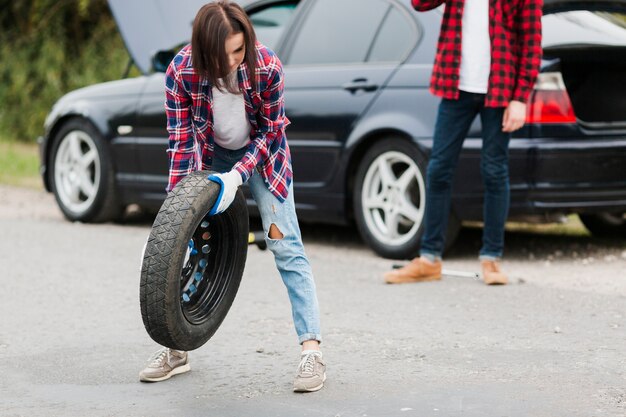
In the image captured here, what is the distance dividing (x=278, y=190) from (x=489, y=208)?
7.62ft

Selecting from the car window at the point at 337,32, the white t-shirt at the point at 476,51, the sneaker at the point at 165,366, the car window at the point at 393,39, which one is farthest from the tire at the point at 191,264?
the car window at the point at 337,32

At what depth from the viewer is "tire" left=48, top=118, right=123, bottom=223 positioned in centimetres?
899

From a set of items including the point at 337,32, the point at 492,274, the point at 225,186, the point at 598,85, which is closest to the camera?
the point at 225,186

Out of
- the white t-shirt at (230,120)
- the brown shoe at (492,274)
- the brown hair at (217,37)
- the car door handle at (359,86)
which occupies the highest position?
the brown hair at (217,37)

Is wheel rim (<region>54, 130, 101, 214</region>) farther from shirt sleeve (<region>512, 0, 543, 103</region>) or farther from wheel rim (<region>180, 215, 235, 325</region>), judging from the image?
wheel rim (<region>180, 215, 235, 325</region>)

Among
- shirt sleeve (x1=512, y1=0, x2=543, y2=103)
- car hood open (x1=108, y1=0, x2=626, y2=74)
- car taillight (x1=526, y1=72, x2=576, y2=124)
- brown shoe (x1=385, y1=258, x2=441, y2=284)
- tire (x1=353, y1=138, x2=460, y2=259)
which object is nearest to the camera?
shirt sleeve (x1=512, y1=0, x2=543, y2=103)

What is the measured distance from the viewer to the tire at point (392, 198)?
739 cm

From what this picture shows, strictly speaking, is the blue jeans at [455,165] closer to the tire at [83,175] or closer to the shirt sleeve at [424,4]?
the shirt sleeve at [424,4]

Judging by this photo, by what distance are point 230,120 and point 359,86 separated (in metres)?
3.08

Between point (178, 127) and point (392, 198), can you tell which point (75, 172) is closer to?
point (392, 198)

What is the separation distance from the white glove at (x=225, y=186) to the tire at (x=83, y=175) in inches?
181

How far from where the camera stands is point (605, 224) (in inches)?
331

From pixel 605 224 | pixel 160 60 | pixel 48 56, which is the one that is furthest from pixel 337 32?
pixel 48 56

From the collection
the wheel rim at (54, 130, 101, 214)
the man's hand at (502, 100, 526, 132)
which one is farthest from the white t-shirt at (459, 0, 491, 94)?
the wheel rim at (54, 130, 101, 214)
